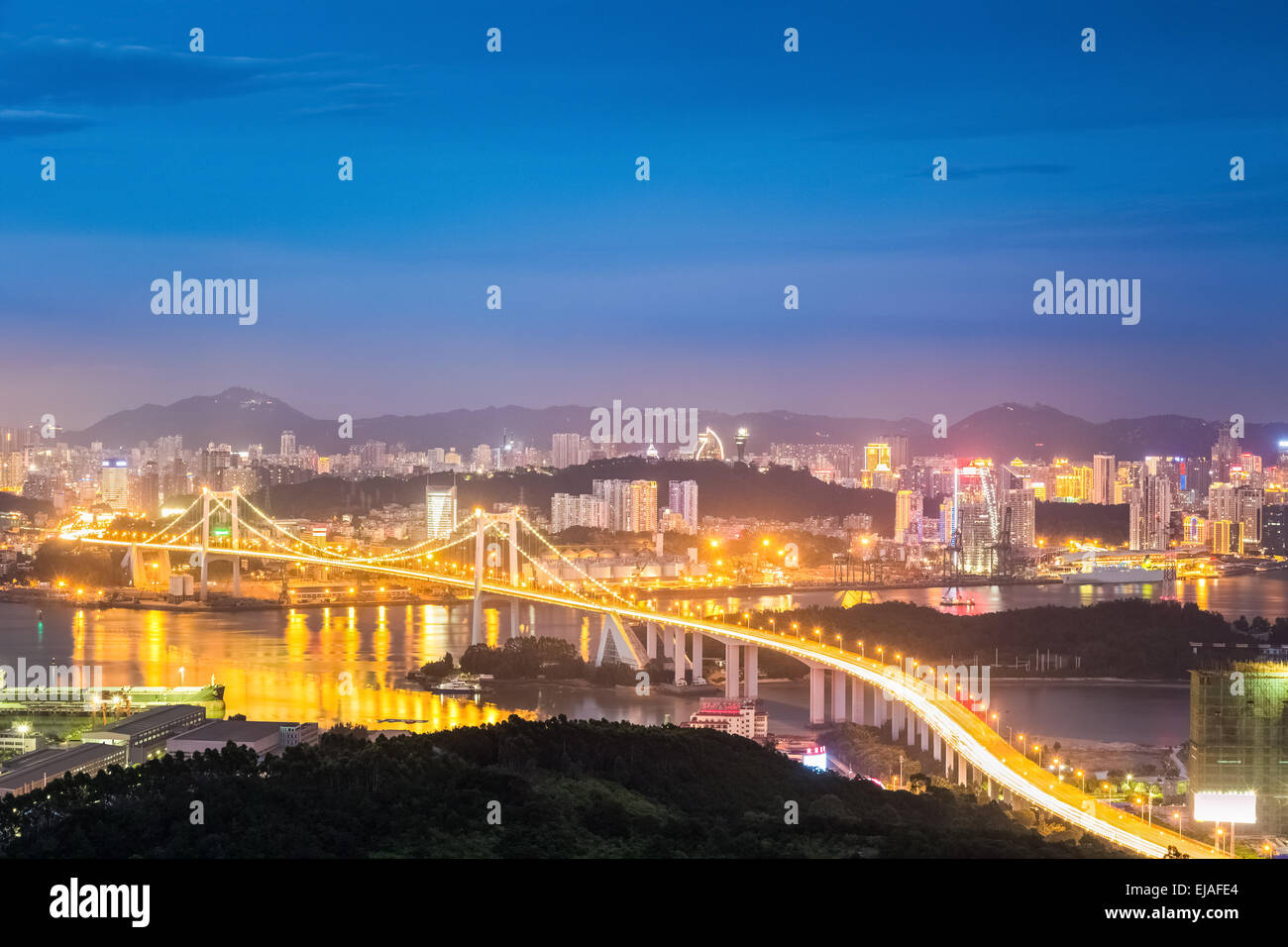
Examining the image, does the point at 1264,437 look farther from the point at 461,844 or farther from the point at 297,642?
the point at 461,844

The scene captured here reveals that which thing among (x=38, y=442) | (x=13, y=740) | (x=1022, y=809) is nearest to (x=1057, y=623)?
(x=1022, y=809)

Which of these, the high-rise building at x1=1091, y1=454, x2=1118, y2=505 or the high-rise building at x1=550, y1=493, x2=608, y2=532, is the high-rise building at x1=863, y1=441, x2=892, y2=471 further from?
the high-rise building at x1=550, y1=493, x2=608, y2=532

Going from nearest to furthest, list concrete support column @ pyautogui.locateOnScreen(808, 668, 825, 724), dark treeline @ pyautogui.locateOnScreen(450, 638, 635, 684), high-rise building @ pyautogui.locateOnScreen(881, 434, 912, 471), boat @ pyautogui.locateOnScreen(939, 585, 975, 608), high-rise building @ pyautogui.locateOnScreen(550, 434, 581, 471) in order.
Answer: concrete support column @ pyautogui.locateOnScreen(808, 668, 825, 724), dark treeline @ pyautogui.locateOnScreen(450, 638, 635, 684), boat @ pyautogui.locateOnScreen(939, 585, 975, 608), high-rise building @ pyautogui.locateOnScreen(550, 434, 581, 471), high-rise building @ pyautogui.locateOnScreen(881, 434, 912, 471)

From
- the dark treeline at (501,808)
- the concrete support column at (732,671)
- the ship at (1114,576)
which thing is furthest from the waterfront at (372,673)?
the ship at (1114,576)

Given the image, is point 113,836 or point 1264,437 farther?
point 1264,437

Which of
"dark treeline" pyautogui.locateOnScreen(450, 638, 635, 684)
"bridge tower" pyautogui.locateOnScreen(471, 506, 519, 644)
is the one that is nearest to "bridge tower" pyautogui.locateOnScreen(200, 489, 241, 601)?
"bridge tower" pyautogui.locateOnScreen(471, 506, 519, 644)

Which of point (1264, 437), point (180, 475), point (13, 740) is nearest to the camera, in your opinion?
point (13, 740)
